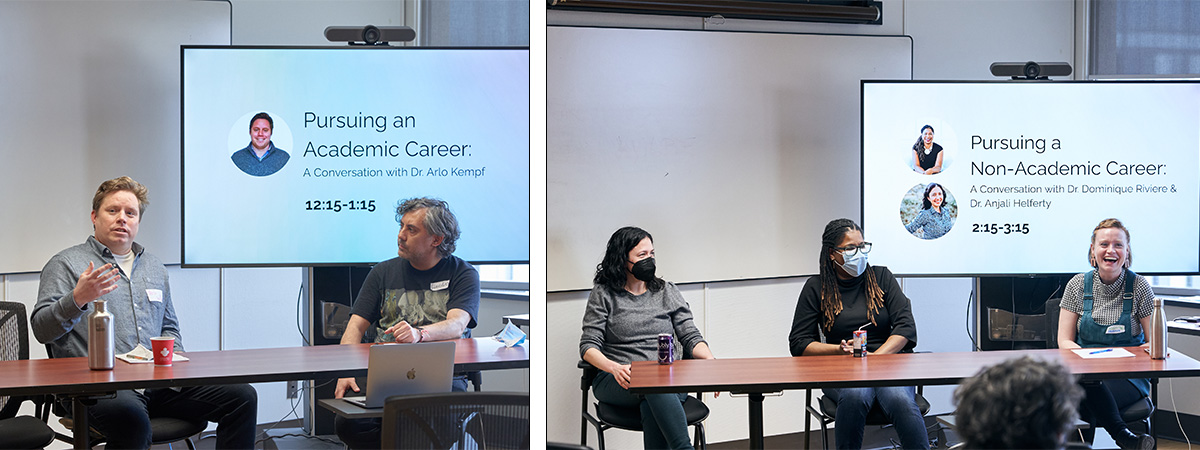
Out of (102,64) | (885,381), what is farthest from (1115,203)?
(102,64)

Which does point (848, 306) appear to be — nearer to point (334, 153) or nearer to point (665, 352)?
point (665, 352)

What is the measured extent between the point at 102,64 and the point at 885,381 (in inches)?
133

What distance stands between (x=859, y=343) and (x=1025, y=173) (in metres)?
1.46

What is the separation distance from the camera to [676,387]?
2.62 metres

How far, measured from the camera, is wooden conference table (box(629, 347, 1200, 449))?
2635 millimetres

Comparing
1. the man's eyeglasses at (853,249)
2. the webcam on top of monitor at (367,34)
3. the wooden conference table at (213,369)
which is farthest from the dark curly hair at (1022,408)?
the webcam on top of monitor at (367,34)

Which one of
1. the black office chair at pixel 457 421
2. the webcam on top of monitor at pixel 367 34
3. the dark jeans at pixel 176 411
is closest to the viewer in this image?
the black office chair at pixel 457 421

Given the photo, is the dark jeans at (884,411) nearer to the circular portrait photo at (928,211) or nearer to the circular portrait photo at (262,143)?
the circular portrait photo at (928,211)

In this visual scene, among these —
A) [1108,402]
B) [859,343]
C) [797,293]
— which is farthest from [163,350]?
[1108,402]

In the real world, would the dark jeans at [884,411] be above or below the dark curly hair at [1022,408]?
below

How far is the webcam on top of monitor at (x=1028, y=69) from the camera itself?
3926mm

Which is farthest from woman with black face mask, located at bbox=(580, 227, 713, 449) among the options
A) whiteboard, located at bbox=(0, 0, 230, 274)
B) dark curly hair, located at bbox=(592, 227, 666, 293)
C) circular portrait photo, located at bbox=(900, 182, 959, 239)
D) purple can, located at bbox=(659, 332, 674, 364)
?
whiteboard, located at bbox=(0, 0, 230, 274)

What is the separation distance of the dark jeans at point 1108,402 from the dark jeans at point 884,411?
2.04 feet

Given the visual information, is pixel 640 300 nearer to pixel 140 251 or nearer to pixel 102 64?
pixel 140 251
